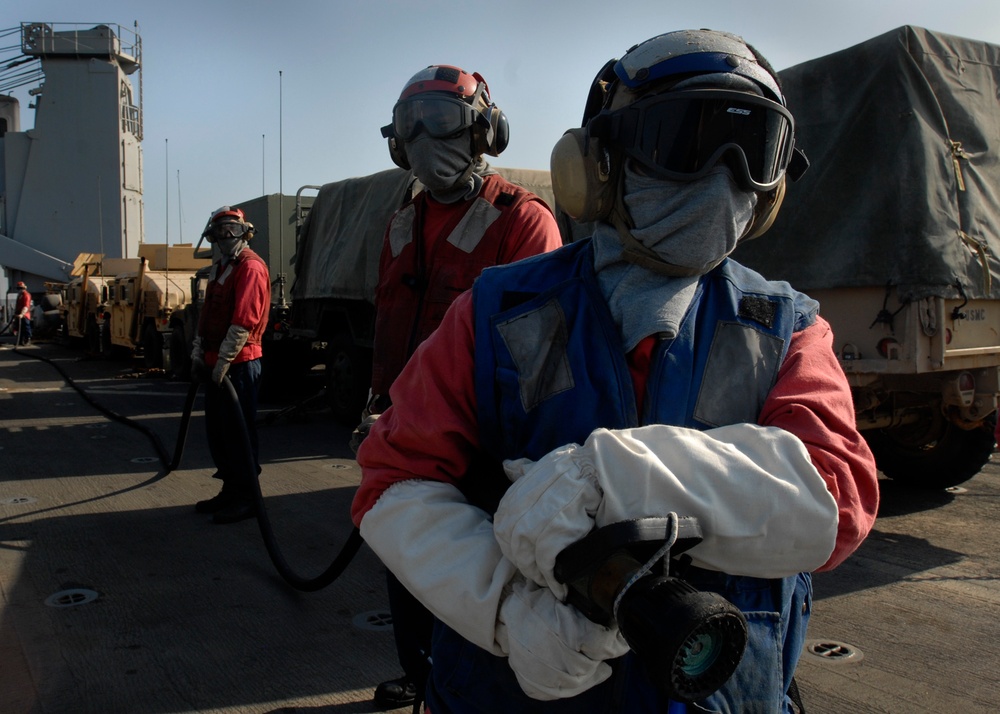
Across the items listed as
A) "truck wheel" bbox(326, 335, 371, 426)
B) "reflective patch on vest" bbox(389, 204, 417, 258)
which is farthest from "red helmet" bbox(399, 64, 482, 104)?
"truck wheel" bbox(326, 335, 371, 426)

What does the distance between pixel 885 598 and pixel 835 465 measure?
3707 millimetres

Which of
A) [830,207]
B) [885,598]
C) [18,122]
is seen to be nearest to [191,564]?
[885,598]

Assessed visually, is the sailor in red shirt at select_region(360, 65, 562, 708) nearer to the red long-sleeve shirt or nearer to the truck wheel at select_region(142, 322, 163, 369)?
the red long-sleeve shirt

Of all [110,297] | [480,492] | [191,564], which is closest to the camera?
[480,492]

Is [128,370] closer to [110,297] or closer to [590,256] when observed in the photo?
[110,297]

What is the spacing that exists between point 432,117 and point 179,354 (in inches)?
493

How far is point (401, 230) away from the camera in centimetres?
312

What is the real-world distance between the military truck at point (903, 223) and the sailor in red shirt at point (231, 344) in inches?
145

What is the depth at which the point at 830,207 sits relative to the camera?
577cm

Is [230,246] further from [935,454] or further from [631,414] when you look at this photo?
[935,454]

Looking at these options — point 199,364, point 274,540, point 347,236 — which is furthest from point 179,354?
point 274,540

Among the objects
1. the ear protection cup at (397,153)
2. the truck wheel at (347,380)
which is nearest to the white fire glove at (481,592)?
the ear protection cup at (397,153)

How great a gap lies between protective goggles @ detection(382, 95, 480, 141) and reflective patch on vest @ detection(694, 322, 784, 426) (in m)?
1.95

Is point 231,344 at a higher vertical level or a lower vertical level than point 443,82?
lower
